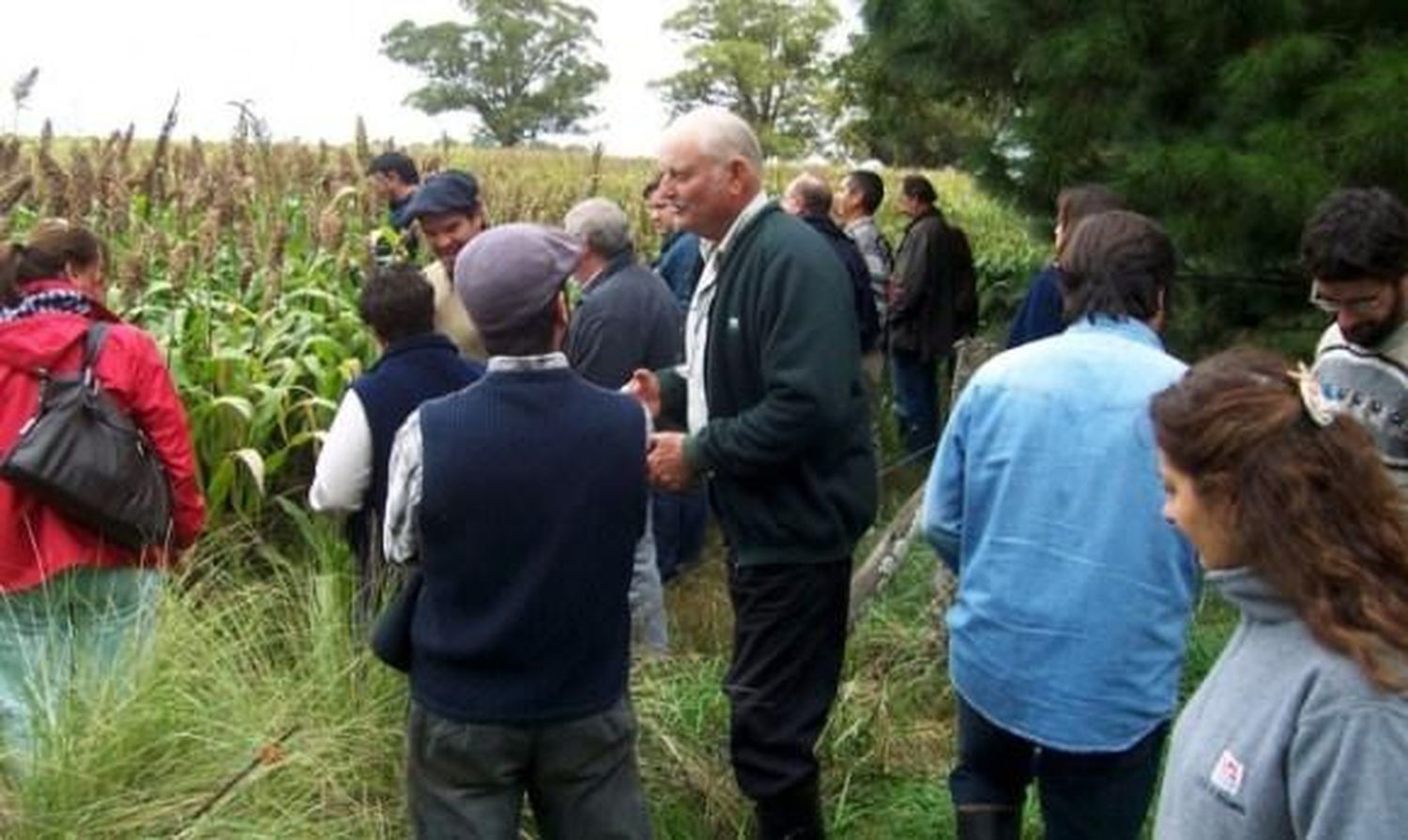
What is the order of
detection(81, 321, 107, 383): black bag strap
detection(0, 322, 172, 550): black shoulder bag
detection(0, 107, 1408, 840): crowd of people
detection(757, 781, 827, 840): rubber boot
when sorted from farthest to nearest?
detection(81, 321, 107, 383): black bag strap
detection(0, 322, 172, 550): black shoulder bag
detection(757, 781, 827, 840): rubber boot
detection(0, 107, 1408, 840): crowd of people

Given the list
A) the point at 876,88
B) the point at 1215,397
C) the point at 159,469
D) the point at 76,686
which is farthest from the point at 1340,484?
the point at 876,88

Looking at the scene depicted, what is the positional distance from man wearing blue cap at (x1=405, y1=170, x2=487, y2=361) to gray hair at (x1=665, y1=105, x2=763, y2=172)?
1604mm

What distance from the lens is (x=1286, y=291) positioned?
254 inches

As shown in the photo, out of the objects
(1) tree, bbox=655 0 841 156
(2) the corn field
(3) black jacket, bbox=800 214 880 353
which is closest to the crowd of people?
(2) the corn field

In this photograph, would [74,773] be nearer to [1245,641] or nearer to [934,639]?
[1245,641]

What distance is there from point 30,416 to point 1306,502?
336 centimetres

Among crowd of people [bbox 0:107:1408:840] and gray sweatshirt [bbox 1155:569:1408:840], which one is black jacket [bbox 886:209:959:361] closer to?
crowd of people [bbox 0:107:1408:840]

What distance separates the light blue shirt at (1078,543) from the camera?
10.4ft

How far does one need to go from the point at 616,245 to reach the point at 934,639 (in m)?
1.82

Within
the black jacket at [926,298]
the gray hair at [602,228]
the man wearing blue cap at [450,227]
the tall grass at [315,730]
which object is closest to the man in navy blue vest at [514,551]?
the tall grass at [315,730]

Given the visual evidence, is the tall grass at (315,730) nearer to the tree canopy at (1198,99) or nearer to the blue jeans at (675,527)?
the blue jeans at (675,527)

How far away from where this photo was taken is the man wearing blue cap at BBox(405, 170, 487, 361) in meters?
5.45

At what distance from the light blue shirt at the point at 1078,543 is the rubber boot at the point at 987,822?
0.30m

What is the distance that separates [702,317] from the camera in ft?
13.5
